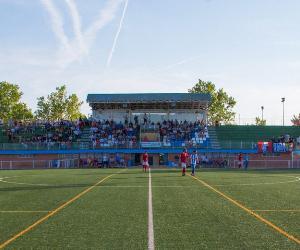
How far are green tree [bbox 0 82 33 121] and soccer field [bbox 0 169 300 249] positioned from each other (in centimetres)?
9314

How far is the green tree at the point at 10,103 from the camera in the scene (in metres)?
109

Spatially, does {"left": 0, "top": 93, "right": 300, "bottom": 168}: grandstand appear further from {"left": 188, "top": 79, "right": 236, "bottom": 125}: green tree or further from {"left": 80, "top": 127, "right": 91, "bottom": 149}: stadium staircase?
{"left": 188, "top": 79, "right": 236, "bottom": 125}: green tree

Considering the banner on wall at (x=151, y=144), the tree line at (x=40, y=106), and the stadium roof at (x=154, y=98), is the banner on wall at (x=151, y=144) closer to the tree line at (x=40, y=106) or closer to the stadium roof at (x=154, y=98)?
the stadium roof at (x=154, y=98)

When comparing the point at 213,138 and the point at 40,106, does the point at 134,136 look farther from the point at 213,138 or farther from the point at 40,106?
the point at 40,106

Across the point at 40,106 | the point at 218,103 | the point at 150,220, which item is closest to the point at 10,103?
the point at 40,106

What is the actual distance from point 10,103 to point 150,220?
337ft

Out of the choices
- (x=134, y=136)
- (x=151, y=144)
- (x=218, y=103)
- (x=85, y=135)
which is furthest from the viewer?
(x=218, y=103)

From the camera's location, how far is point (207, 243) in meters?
9.46

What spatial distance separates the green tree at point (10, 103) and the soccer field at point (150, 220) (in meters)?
93.1

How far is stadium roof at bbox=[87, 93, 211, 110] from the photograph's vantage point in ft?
209

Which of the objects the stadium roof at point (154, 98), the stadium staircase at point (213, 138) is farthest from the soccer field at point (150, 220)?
the stadium roof at point (154, 98)

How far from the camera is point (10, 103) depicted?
109812 millimetres

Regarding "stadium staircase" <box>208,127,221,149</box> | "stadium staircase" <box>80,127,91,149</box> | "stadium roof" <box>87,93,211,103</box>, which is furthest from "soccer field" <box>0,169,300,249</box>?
"stadium roof" <box>87,93,211,103</box>

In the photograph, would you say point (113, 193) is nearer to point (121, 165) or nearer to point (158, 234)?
point (158, 234)
